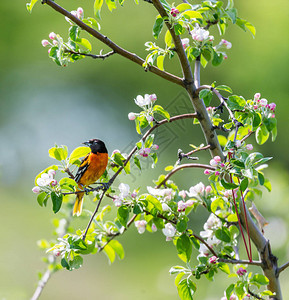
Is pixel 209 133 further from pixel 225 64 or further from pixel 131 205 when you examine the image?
pixel 225 64

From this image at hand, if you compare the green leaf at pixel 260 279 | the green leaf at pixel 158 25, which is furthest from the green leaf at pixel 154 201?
the green leaf at pixel 158 25

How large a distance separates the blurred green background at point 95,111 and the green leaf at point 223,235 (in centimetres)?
261

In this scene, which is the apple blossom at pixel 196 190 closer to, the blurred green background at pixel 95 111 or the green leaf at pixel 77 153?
the green leaf at pixel 77 153

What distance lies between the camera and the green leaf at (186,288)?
123 centimetres

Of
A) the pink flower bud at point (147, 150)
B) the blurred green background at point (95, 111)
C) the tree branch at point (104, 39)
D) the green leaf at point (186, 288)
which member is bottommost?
the green leaf at point (186, 288)

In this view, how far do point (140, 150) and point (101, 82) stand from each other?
551 centimetres

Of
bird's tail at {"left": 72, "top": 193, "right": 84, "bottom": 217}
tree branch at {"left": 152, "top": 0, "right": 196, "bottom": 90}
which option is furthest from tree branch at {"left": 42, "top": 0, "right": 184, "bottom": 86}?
bird's tail at {"left": 72, "top": 193, "right": 84, "bottom": 217}

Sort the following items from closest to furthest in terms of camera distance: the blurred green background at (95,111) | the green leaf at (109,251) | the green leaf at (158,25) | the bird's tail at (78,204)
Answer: the green leaf at (158,25) → the green leaf at (109,251) → the bird's tail at (78,204) → the blurred green background at (95,111)

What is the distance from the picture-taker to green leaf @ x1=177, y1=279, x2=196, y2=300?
1.23m

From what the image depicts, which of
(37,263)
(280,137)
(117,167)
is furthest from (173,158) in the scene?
(117,167)

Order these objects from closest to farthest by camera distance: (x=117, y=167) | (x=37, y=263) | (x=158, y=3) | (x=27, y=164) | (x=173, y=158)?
(x=158, y=3)
(x=117, y=167)
(x=173, y=158)
(x=37, y=263)
(x=27, y=164)

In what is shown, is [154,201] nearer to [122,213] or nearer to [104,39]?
[122,213]

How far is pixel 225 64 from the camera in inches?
226

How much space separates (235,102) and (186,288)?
0.49 m
